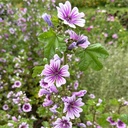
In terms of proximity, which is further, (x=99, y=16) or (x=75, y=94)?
(x=99, y=16)

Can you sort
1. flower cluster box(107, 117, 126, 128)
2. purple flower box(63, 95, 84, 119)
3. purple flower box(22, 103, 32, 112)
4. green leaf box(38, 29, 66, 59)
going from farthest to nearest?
purple flower box(22, 103, 32, 112) → flower cluster box(107, 117, 126, 128) → purple flower box(63, 95, 84, 119) → green leaf box(38, 29, 66, 59)

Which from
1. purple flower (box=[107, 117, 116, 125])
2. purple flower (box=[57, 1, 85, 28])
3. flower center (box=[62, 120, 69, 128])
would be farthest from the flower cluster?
purple flower (box=[57, 1, 85, 28])

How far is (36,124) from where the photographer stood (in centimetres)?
356

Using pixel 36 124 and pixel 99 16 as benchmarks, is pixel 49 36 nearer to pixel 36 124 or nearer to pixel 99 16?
pixel 36 124

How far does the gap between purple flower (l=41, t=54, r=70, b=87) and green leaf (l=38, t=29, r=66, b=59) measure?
0.12 m

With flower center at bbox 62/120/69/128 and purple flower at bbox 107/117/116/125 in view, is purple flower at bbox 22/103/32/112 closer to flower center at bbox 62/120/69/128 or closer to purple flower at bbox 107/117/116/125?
purple flower at bbox 107/117/116/125

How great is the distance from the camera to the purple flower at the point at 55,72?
1.51 m

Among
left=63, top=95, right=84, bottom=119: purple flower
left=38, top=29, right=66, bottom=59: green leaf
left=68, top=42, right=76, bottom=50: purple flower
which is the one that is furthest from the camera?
left=63, top=95, right=84, bottom=119: purple flower

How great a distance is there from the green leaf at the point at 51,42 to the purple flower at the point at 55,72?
Answer: 124mm

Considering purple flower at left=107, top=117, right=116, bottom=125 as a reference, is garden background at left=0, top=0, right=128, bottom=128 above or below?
above

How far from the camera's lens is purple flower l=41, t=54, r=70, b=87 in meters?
1.51

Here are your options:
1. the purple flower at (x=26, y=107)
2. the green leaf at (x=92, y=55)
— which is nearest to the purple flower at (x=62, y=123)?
the green leaf at (x=92, y=55)

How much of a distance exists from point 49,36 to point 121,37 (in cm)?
412

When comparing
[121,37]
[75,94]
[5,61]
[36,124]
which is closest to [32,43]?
[5,61]
